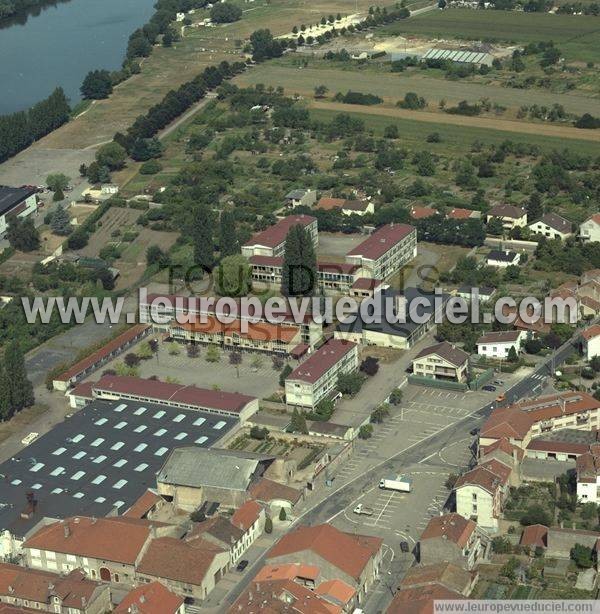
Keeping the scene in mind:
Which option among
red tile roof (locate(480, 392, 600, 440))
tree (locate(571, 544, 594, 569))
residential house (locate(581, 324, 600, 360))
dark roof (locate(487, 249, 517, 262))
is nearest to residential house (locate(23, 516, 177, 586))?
red tile roof (locate(480, 392, 600, 440))

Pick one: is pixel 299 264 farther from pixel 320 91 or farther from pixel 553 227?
pixel 320 91

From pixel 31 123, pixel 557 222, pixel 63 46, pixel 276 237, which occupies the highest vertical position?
pixel 276 237

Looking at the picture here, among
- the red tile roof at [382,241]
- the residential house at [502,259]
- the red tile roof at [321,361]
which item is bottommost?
the residential house at [502,259]

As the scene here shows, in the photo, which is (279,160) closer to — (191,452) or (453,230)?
(453,230)

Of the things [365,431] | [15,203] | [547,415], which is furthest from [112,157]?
[547,415]

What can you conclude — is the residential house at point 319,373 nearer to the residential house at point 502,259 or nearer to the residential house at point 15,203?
the residential house at point 502,259

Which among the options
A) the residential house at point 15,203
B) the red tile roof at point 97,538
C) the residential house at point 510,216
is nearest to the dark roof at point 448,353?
the red tile roof at point 97,538
